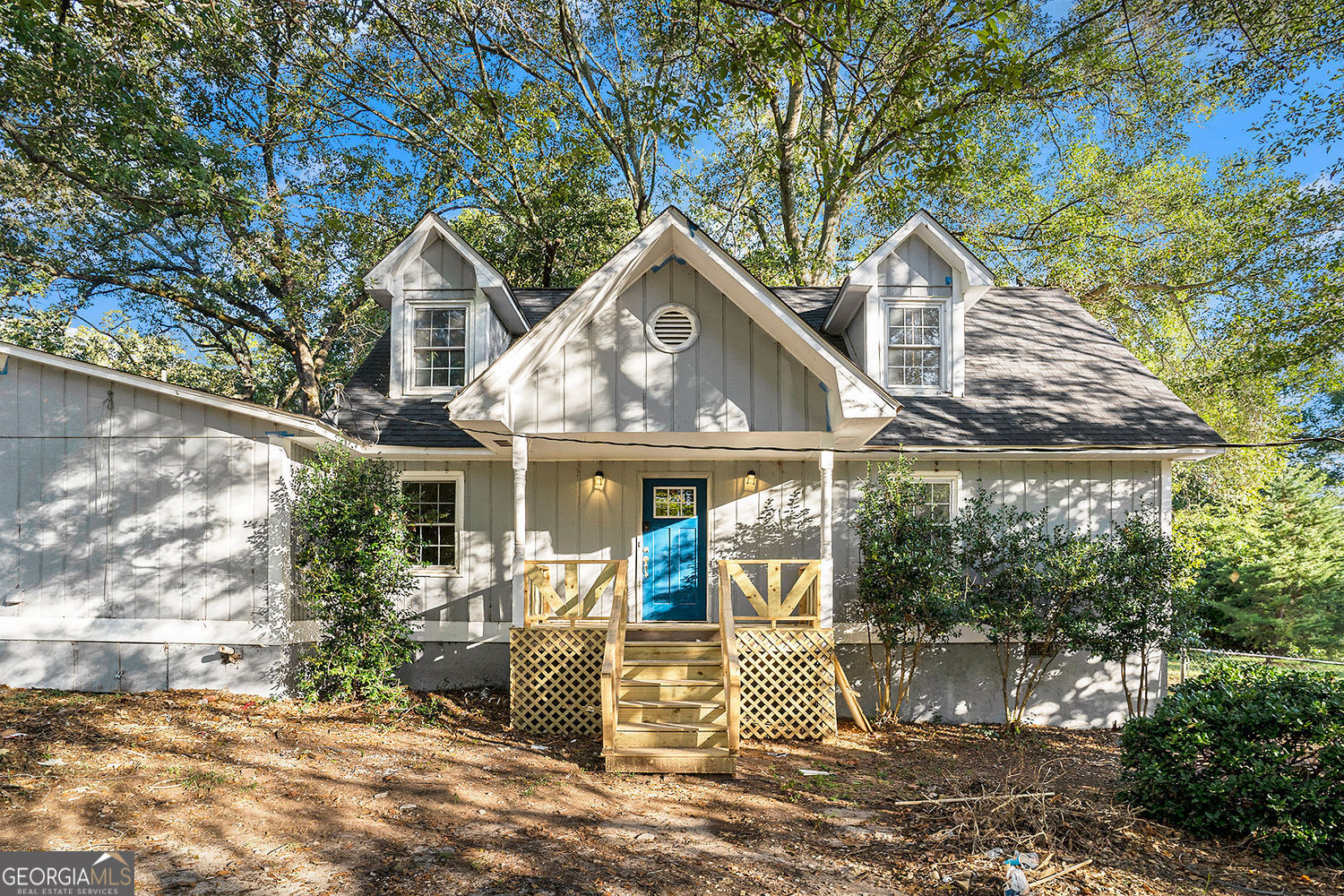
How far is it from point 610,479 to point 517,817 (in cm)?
491

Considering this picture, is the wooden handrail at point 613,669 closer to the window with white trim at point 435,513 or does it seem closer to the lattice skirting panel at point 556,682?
the lattice skirting panel at point 556,682

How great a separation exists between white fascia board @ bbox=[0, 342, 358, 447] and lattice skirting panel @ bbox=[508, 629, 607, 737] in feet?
11.9

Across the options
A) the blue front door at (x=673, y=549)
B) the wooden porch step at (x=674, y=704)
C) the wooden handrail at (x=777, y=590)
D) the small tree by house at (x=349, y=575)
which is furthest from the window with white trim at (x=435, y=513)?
the wooden handrail at (x=777, y=590)

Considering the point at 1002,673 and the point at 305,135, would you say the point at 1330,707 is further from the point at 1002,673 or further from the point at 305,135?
the point at 305,135

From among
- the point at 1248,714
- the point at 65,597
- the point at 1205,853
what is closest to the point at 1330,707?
the point at 1248,714

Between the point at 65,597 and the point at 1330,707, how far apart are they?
1270 centimetres

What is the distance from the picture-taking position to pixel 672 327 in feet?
25.7

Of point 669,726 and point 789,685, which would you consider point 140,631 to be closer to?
point 669,726

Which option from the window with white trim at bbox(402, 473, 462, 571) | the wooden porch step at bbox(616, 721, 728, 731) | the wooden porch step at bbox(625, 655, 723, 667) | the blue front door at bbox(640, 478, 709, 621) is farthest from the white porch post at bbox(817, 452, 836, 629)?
the window with white trim at bbox(402, 473, 462, 571)

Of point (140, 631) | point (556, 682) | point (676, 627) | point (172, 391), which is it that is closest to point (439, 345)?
point (172, 391)

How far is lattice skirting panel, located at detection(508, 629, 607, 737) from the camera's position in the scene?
25.7 feet

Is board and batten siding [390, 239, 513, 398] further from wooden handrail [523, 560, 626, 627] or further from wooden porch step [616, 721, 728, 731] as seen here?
wooden porch step [616, 721, 728, 731]

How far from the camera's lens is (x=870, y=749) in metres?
7.75

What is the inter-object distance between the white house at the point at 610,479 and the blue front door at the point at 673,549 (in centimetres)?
4
